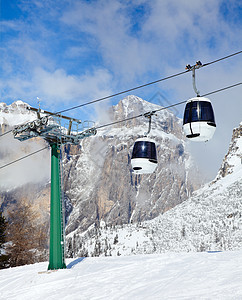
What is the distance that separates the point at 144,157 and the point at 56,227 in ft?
24.4

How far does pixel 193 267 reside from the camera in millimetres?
12570

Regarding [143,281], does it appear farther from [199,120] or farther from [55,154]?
[55,154]

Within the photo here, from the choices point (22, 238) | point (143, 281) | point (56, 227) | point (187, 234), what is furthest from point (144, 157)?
point (187, 234)

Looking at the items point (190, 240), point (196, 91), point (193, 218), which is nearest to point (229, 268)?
point (196, 91)

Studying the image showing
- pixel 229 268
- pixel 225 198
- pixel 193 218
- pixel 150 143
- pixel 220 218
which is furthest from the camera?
pixel 225 198

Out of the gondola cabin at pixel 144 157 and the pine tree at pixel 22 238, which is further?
the pine tree at pixel 22 238

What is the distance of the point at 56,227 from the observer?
1731cm

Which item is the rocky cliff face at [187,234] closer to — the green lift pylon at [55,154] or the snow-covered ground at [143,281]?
the green lift pylon at [55,154]

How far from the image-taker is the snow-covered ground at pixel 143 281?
9.67 meters

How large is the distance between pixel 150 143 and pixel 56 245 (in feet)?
26.3

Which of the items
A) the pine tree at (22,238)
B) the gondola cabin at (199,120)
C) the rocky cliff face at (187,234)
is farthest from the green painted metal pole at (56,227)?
the rocky cliff face at (187,234)

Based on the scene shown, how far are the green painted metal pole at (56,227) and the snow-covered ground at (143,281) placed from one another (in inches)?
45.6

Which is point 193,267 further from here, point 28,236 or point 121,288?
point 28,236

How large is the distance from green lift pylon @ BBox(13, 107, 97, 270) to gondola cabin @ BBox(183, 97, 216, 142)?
916cm
